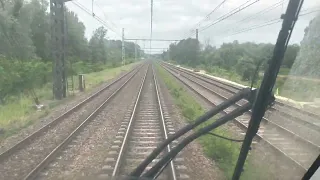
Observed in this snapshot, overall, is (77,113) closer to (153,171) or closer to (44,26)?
(153,171)

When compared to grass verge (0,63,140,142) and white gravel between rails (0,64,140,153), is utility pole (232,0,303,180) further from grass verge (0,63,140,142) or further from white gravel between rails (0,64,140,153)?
grass verge (0,63,140,142)

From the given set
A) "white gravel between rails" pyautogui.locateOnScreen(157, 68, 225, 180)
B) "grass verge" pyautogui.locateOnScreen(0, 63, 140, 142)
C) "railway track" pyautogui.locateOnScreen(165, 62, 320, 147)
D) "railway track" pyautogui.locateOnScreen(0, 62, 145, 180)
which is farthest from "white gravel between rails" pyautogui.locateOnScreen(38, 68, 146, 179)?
"railway track" pyautogui.locateOnScreen(165, 62, 320, 147)

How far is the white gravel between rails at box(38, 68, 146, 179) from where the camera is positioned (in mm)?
7391

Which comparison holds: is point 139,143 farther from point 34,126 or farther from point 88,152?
point 34,126

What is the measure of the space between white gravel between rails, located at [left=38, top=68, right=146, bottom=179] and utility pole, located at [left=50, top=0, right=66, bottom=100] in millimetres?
6367

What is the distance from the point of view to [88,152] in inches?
359

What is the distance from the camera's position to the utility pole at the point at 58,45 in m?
19.4

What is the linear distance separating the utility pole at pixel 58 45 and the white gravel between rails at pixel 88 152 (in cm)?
637

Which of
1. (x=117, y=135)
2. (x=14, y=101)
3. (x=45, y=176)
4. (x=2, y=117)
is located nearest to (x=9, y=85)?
(x=14, y=101)

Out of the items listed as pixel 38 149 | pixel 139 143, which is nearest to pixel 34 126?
pixel 38 149

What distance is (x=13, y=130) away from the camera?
12.2m

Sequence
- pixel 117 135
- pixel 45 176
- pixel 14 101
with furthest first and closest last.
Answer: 1. pixel 14 101
2. pixel 117 135
3. pixel 45 176

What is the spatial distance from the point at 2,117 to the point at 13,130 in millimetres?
2662

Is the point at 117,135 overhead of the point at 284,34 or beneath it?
beneath
